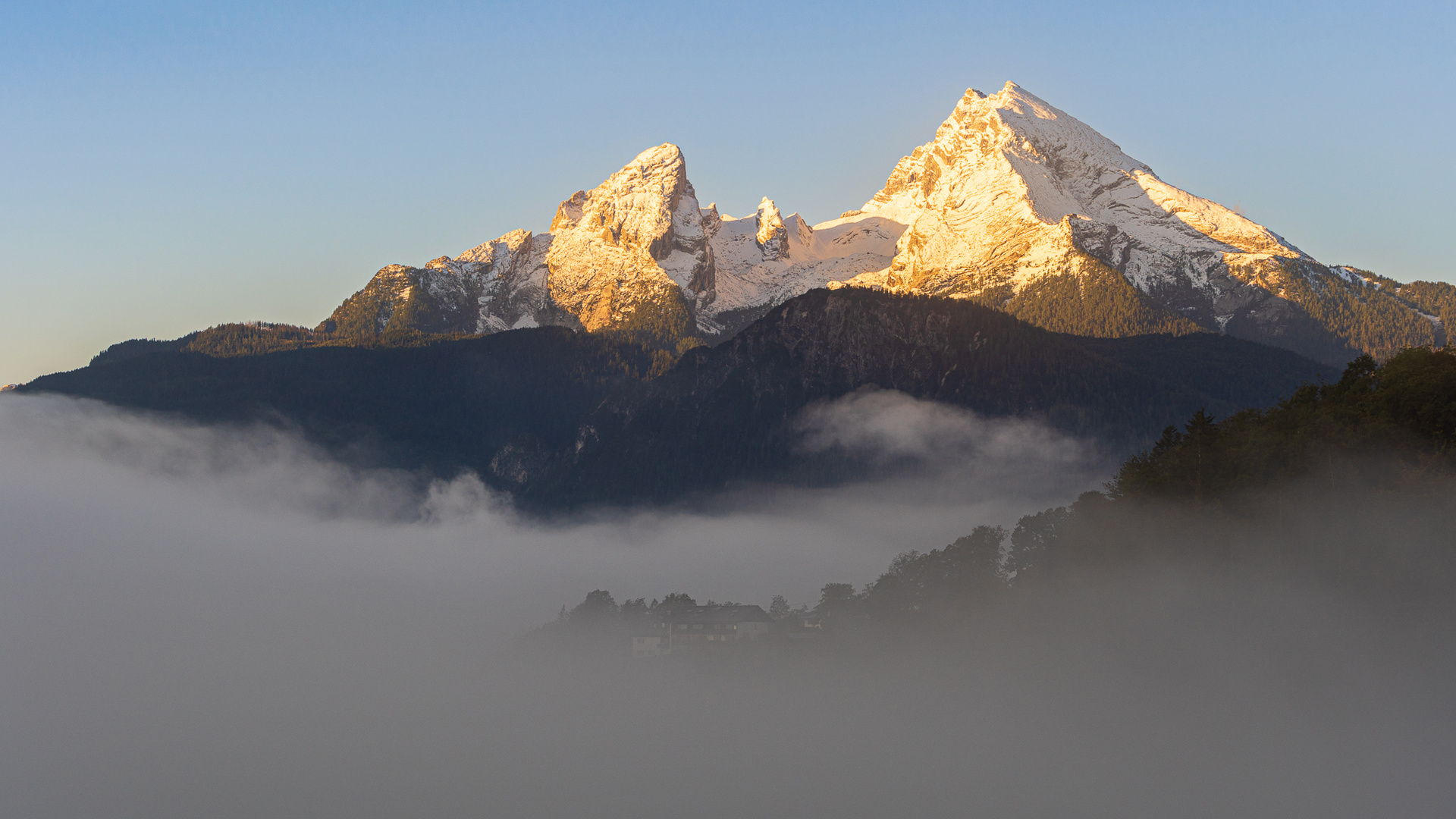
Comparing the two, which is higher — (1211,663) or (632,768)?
(1211,663)

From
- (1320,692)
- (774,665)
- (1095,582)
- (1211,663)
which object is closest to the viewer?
(1320,692)

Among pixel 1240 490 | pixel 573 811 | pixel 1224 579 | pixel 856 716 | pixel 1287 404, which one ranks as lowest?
pixel 573 811

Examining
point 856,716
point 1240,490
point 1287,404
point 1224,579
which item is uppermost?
point 1287,404

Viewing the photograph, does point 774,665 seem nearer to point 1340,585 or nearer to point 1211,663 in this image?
point 1211,663

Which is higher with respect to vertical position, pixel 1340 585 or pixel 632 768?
pixel 1340 585

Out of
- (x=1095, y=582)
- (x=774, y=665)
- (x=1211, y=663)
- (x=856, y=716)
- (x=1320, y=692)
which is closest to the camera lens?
(x=1320, y=692)

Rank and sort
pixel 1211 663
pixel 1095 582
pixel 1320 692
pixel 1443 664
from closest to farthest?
1. pixel 1443 664
2. pixel 1320 692
3. pixel 1211 663
4. pixel 1095 582

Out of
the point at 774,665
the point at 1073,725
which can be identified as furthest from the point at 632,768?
the point at 1073,725

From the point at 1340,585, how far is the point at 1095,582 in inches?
1091

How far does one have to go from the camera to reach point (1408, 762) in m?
108

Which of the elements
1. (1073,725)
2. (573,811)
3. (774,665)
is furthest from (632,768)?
(1073,725)

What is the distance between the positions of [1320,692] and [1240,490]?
1903 centimetres

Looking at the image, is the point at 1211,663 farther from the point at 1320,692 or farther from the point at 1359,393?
the point at 1359,393

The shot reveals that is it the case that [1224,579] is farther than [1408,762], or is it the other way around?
[1224,579]
